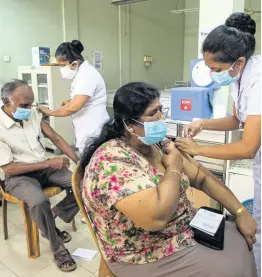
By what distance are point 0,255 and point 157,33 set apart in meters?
5.38

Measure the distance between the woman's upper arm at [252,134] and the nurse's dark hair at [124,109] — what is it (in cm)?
41

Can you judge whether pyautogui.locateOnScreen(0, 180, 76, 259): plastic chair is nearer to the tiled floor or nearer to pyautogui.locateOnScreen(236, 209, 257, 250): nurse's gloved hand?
the tiled floor

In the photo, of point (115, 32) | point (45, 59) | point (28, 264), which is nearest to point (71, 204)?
point (28, 264)

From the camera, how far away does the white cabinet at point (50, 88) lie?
159 inches

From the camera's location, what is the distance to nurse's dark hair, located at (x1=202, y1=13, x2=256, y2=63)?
1270 mm

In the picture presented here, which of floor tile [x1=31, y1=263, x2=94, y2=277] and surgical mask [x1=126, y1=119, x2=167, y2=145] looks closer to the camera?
surgical mask [x1=126, y1=119, x2=167, y2=145]

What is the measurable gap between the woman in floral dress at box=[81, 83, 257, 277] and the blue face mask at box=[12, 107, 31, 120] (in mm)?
932

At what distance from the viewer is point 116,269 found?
1.16 meters

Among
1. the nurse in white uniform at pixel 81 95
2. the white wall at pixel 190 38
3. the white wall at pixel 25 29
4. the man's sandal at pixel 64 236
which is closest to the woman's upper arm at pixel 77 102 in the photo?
the nurse in white uniform at pixel 81 95

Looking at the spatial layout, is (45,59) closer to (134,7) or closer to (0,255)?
(134,7)

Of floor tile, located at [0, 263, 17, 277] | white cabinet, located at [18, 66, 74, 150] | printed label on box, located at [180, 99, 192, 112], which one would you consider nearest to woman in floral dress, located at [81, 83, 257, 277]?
floor tile, located at [0, 263, 17, 277]

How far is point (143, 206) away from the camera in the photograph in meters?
1.00

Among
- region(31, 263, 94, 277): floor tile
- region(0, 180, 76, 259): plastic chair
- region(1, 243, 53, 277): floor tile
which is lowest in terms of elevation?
region(31, 263, 94, 277): floor tile

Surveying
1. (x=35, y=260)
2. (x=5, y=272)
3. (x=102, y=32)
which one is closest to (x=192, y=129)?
(x=35, y=260)
